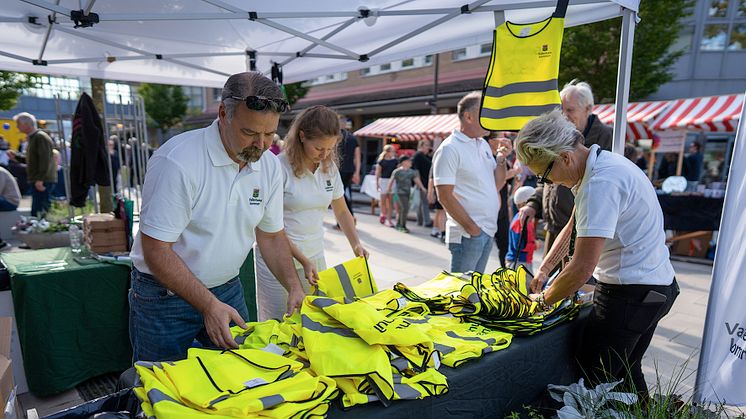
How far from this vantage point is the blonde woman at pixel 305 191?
2305 millimetres

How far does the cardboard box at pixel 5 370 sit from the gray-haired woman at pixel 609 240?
2059 mm

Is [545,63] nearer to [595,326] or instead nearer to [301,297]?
[595,326]

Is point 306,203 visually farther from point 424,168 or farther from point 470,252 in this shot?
point 424,168

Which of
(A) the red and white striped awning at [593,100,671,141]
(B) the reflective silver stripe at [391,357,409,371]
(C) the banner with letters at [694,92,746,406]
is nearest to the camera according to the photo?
(B) the reflective silver stripe at [391,357,409,371]

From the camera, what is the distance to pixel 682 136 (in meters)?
9.46

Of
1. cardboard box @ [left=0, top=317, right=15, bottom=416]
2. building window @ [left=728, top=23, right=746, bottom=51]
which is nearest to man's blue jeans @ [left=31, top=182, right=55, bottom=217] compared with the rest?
cardboard box @ [left=0, top=317, right=15, bottom=416]

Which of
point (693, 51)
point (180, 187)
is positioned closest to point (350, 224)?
point (180, 187)

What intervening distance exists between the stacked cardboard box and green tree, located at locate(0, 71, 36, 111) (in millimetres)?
10627

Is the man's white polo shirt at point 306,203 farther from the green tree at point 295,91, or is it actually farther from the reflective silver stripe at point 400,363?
the green tree at point 295,91

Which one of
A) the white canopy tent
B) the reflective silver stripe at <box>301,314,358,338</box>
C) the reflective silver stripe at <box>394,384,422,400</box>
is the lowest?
the reflective silver stripe at <box>394,384,422,400</box>

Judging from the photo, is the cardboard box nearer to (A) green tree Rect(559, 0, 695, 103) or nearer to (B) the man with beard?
(B) the man with beard

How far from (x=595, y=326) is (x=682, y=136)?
9.74 metres

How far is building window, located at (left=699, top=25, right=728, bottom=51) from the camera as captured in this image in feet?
54.2

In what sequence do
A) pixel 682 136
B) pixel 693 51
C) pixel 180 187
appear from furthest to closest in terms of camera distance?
1. pixel 693 51
2. pixel 682 136
3. pixel 180 187
